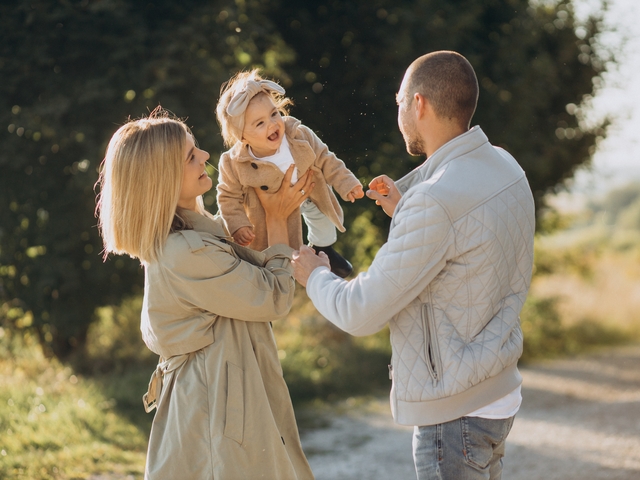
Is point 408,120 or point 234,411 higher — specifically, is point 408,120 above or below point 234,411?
above

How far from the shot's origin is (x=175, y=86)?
19.9ft

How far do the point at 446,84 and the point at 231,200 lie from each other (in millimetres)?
907

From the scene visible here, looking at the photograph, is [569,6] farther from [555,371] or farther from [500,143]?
[555,371]

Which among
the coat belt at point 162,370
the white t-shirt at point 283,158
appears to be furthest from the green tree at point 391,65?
the coat belt at point 162,370

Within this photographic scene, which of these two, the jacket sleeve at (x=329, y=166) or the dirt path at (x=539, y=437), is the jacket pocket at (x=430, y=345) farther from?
the dirt path at (x=539, y=437)

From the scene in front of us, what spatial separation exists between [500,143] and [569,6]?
2.64 m

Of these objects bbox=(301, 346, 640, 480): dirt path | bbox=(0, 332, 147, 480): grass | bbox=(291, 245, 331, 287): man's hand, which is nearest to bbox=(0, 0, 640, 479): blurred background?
bbox=(0, 332, 147, 480): grass

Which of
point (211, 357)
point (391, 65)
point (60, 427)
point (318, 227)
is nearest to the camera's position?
point (211, 357)

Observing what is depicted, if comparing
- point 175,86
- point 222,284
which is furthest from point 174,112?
point 222,284

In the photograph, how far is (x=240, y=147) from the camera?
270 cm

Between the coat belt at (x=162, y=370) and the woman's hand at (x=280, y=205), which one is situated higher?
the woman's hand at (x=280, y=205)

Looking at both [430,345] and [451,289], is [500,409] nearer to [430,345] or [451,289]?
[430,345]

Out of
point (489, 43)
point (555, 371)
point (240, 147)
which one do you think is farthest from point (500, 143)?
point (240, 147)

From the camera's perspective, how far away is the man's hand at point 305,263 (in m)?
2.37
